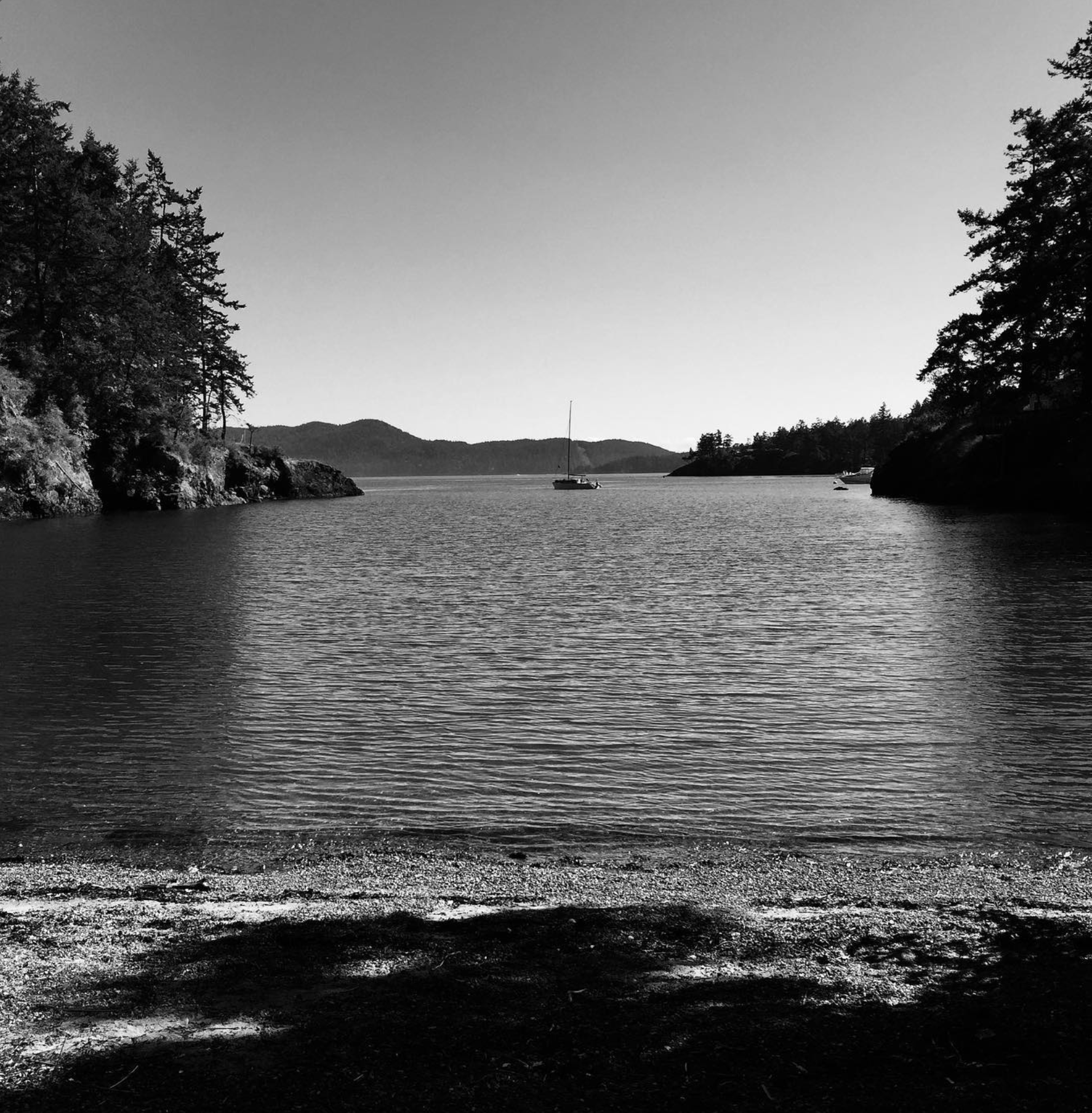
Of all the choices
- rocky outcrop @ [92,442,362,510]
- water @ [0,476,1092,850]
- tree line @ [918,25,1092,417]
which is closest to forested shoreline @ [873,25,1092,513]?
tree line @ [918,25,1092,417]

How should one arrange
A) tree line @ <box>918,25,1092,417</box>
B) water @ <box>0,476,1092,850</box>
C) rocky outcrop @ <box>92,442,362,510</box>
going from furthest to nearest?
rocky outcrop @ <box>92,442,362,510</box> → tree line @ <box>918,25,1092,417</box> → water @ <box>0,476,1092,850</box>

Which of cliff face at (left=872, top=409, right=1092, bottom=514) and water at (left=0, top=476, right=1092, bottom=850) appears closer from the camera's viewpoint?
water at (left=0, top=476, right=1092, bottom=850)

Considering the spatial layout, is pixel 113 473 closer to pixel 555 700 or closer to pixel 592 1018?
pixel 555 700

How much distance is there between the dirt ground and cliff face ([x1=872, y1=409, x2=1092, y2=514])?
6367 cm

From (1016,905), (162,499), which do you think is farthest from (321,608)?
(162,499)

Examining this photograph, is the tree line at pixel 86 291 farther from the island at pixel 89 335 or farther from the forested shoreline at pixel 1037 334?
the forested shoreline at pixel 1037 334

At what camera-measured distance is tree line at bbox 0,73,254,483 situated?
73.4 meters

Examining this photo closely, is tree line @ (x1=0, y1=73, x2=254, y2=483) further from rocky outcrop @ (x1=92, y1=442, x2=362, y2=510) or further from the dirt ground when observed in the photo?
the dirt ground

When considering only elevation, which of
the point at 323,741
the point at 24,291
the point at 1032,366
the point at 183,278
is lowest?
the point at 323,741

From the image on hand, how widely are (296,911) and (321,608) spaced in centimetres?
2175

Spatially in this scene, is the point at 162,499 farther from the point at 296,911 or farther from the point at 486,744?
the point at 296,911

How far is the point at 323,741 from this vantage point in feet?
49.3

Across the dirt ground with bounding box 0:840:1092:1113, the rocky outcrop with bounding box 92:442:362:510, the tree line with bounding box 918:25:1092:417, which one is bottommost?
the dirt ground with bounding box 0:840:1092:1113

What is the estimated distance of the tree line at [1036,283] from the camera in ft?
205
